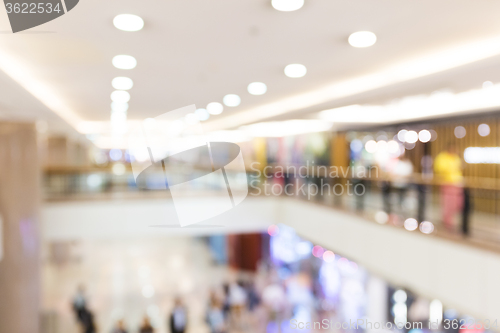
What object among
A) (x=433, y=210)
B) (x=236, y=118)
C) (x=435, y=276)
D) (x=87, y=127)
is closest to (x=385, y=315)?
(x=433, y=210)

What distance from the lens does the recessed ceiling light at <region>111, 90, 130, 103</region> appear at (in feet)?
18.2

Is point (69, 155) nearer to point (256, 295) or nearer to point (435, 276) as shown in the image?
point (256, 295)

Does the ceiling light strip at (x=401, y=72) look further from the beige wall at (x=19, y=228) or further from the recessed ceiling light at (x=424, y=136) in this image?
the recessed ceiling light at (x=424, y=136)

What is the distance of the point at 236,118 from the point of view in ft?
28.6

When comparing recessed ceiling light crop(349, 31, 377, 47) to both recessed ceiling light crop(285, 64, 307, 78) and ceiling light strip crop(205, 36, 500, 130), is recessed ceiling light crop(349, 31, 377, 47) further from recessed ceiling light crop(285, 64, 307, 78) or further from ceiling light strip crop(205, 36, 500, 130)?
recessed ceiling light crop(285, 64, 307, 78)

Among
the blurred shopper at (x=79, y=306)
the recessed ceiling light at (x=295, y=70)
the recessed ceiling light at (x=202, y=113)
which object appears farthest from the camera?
the blurred shopper at (x=79, y=306)

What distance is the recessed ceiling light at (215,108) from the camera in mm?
6840

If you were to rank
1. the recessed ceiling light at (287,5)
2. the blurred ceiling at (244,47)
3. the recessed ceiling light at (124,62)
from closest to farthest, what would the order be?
the recessed ceiling light at (287,5) < the blurred ceiling at (244,47) < the recessed ceiling light at (124,62)

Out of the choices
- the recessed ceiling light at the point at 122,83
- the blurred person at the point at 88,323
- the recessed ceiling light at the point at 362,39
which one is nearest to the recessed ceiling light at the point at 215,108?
the recessed ceiling light at the point at 122,83

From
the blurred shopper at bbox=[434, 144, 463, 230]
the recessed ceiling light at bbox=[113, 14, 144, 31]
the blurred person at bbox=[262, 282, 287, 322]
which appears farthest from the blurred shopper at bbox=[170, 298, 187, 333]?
the recessed ceiling light at bbox=[113, 14, 144, 31]

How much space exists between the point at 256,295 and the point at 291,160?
545 centimetres

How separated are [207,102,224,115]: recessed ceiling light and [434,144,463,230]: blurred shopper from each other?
3.93 m

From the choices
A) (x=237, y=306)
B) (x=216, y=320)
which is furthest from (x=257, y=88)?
(x=237, y=306)

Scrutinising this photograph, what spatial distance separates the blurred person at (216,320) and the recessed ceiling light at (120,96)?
20.3 feet
